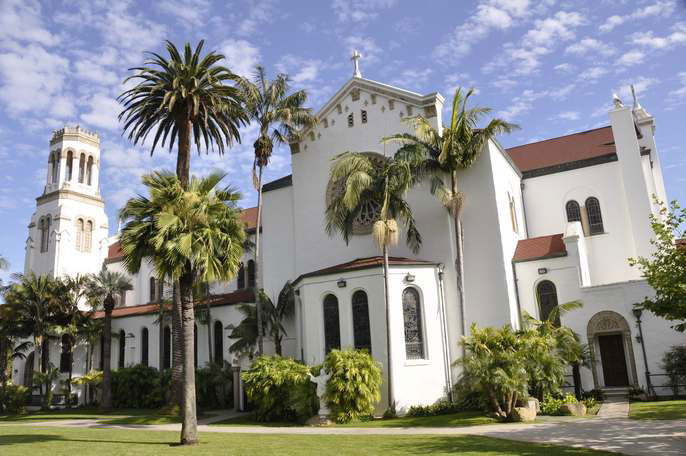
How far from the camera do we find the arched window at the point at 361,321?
2417 centimetres

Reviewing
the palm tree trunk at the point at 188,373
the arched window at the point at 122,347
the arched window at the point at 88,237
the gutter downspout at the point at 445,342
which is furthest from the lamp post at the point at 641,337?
the arched window at the point at 88,237

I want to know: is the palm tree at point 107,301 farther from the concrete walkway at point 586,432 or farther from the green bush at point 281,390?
the concrete walkway at point 586,432

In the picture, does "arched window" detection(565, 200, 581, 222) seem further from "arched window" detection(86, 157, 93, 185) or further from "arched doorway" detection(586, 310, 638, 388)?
"arched window" detection(86, 157, 93, 185)

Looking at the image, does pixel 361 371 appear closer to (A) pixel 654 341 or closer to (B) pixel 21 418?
(A) pixel 654 341

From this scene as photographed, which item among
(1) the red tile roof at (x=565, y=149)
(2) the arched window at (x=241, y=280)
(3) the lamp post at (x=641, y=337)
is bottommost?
(3) the lamp post at (x=641, y=337)

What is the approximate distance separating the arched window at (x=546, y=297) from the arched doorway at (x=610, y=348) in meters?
1.91

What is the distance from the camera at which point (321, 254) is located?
2964 cm

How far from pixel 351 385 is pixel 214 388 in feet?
39.7

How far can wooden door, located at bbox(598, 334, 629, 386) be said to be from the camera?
24.5 metres

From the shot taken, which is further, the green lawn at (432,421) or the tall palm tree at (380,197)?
the tall palm tree at (380,197)

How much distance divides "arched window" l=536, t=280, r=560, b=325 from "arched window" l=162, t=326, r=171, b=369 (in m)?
24.8

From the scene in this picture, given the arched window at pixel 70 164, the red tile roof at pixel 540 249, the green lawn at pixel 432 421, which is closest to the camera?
the green lawn at pixel 432 421

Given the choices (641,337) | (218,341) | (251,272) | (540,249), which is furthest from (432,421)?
(251,272)

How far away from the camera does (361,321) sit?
24.5 metres
